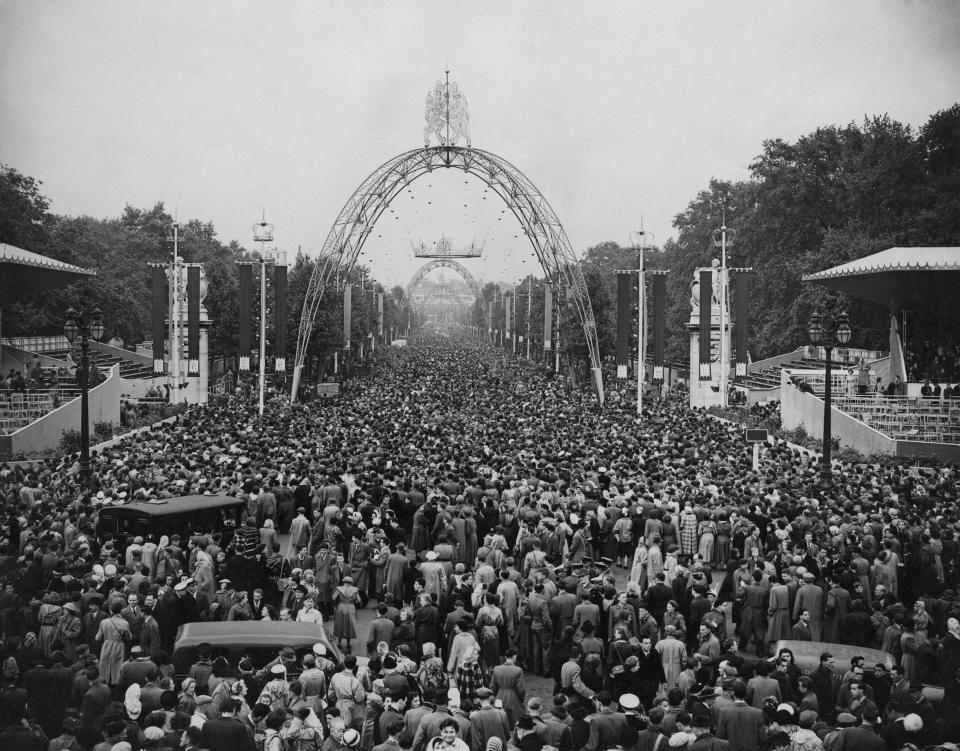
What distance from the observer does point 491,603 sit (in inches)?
533

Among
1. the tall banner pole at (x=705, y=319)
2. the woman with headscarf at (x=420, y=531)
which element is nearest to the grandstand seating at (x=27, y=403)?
the woman with headscarf at (x=420, y=531)

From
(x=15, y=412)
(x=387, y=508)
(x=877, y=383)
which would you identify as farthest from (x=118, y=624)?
(x=877, y=383)

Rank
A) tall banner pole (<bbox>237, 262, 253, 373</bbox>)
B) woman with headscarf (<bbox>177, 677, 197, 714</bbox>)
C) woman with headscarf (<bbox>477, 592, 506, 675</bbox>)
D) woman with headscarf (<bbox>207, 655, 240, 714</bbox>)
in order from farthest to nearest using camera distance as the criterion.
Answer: tall banner pole (<bbox>237, 262, 253, 373</bbox>), woman with headscarf (<bbox>477, 592, 506, 675</bbox>), woman with headscarf (<bbox>207, 655, 240, 714</bbox>), woman with headscarf (<bbox>177, 677, 197, 714</bbox>)

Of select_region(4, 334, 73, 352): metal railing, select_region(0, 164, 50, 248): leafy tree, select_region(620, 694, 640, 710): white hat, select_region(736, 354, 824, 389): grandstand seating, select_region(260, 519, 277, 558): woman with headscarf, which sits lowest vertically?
select_region(620, 694, 640, 710): white hat

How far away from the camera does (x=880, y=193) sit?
55.3 metres

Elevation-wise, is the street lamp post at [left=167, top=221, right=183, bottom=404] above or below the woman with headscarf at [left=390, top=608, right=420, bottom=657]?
above

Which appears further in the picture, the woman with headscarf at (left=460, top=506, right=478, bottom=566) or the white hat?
the woman with headscarf at (left=460, top=506, right=478, bottom=566)

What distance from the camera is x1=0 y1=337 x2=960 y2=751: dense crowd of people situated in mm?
9867

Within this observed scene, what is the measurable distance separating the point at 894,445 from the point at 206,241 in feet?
276

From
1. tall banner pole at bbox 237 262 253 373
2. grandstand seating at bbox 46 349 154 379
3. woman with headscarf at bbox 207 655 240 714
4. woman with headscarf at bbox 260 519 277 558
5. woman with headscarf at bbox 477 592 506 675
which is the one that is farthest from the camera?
grandstand seating at bbox 46 349 154 379

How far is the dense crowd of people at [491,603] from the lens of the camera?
388 inches

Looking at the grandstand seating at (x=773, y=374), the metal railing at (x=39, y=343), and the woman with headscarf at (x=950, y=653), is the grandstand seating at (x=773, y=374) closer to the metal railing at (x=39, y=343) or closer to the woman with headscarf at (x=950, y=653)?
the metal railing at (x=39, y=343)

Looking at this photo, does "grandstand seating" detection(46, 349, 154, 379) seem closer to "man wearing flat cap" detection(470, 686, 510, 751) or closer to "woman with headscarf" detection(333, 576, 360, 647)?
"woman with headscarf" detection(333, 576, 360, 647)

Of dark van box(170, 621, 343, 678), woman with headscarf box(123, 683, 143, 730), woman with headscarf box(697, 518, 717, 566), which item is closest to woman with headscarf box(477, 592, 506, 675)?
dark van box(170, 621, 343, 678)
